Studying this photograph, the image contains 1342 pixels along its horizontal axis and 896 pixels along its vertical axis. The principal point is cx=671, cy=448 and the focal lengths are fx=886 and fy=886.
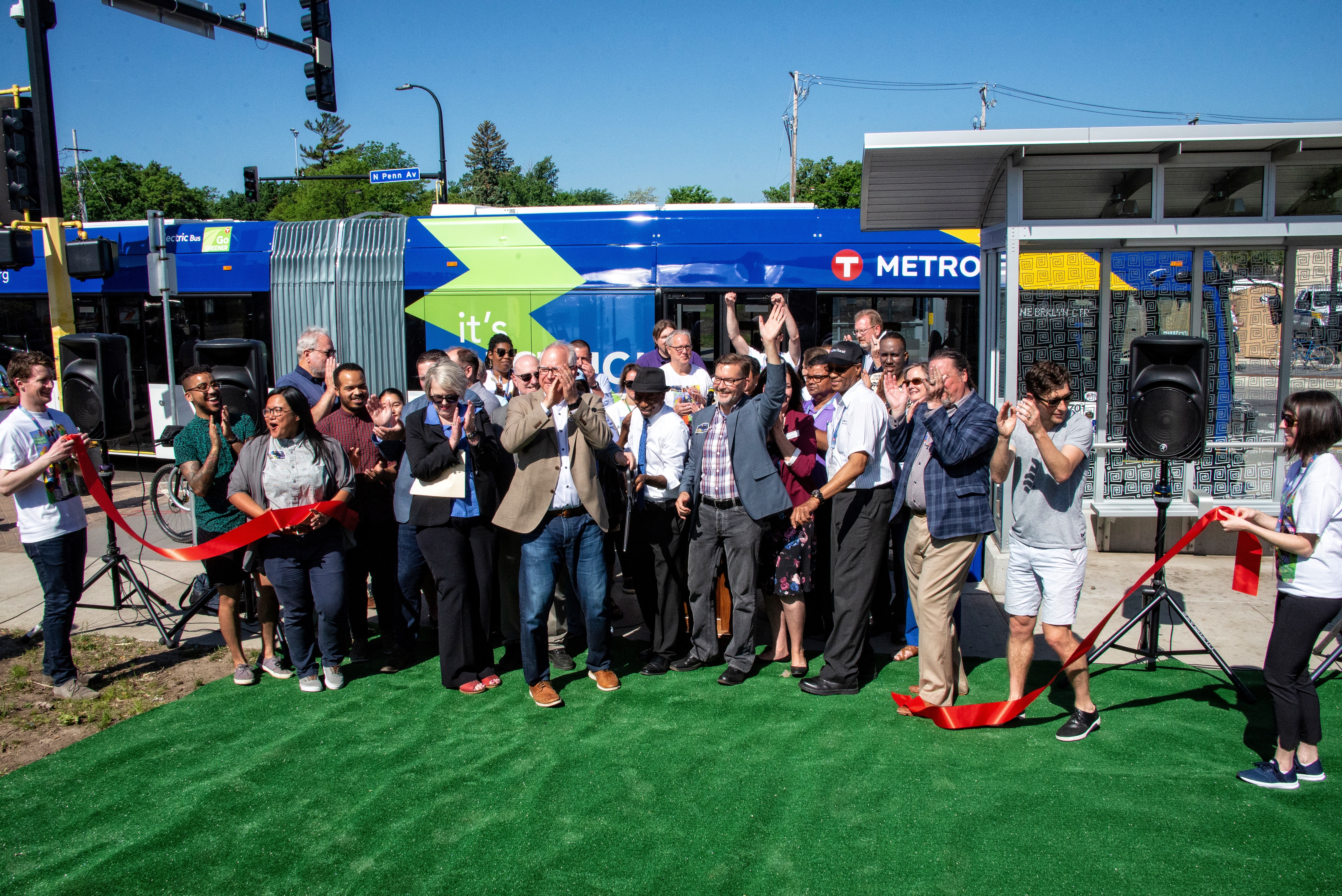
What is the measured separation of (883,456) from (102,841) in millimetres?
4085

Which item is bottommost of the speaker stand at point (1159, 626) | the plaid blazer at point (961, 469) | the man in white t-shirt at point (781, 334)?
the speaker stand at point (1159, 626)

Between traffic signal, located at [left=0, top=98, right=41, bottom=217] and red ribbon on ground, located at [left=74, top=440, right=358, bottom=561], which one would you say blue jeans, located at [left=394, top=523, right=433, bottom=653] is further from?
traffic signal, located at [left=0, top=98, right=41, bottom=217]

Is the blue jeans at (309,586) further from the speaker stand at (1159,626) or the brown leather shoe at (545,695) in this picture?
the speaker stand at (1159,626)

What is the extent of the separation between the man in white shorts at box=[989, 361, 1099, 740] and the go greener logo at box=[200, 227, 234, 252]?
10566 millimetres

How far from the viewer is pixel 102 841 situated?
145 inches

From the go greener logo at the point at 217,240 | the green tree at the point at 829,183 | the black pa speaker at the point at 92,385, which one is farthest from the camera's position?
the green tree at the point at 829,183

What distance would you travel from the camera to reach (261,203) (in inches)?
2120

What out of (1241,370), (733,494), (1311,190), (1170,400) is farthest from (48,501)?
(1241,370)

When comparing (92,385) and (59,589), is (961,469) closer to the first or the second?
(59,589)

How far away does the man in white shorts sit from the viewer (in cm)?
423

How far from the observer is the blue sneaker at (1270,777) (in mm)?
3842

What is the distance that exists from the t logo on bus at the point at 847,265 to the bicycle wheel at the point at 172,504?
23.3ft

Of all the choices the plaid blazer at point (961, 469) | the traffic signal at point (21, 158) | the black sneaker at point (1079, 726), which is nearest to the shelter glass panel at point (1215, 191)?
the plaid blazer at point (961, 469)

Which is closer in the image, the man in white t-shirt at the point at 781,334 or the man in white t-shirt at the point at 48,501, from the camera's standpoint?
the man in white t-shirt at the point at 48,501
